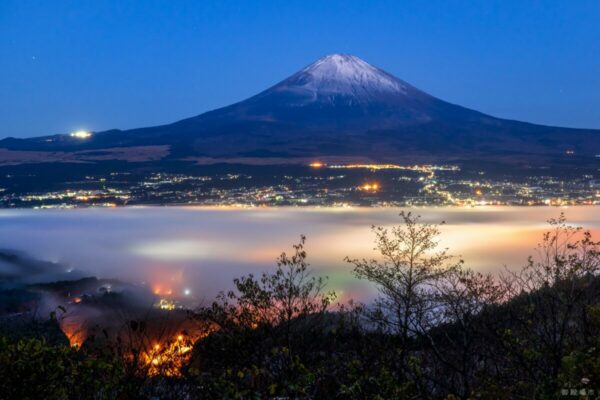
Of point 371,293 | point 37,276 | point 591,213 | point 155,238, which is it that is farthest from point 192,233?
point 591,213

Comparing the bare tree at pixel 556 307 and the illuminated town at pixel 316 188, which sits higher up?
the bare tree at pixel 556 307

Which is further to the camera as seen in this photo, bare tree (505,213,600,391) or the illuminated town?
the illuminated town

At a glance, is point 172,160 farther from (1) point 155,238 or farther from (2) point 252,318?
(2) point 252,318

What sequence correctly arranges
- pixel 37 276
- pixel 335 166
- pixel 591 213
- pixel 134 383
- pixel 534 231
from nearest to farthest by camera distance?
pixel 134 383 → pixel 37 276 → pixel 534 231 → pixel 591 213 → pixel 335 166

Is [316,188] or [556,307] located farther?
[316,188]

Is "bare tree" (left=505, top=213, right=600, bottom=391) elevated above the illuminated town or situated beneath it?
elevated above

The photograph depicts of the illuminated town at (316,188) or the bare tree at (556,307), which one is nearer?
the bare tree at (556,307)

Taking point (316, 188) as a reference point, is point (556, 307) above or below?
above

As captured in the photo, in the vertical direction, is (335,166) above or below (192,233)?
above
